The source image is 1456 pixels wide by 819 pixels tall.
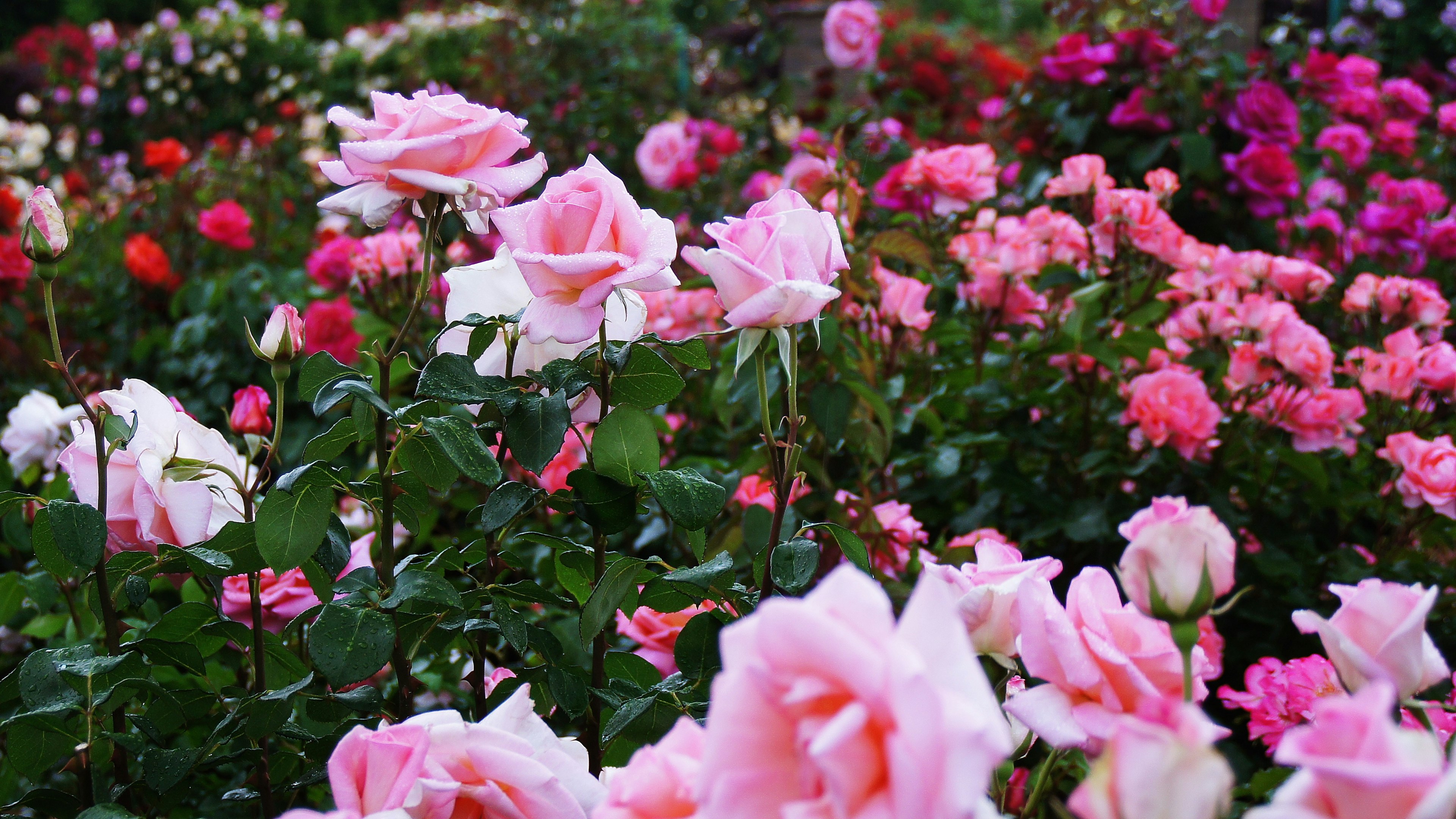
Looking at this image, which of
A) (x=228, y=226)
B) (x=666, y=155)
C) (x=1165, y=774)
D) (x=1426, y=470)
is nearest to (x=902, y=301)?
(x=1426, y=470)

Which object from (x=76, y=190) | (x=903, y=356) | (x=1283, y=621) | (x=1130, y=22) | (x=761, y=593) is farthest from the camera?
(x=76, y=190)

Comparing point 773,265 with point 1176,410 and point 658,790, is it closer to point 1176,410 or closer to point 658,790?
point 658,790

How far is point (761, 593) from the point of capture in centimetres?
71

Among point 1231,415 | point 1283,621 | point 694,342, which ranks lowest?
point 1283,621

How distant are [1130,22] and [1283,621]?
1.70 metres

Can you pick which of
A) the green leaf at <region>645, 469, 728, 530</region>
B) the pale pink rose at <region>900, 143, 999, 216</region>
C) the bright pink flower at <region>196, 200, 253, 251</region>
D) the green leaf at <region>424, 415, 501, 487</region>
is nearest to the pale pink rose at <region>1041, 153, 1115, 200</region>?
the pale pink rose at <region>900, 143, 999, 216</region>

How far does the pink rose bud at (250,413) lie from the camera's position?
84cm

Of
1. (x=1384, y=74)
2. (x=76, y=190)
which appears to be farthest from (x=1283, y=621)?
(x=1384, y=74)

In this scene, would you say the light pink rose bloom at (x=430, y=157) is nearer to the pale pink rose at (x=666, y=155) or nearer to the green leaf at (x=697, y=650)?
the green leaf at (x=697, y=650)

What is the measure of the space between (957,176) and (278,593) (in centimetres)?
118

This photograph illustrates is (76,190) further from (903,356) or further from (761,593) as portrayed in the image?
(761,593)

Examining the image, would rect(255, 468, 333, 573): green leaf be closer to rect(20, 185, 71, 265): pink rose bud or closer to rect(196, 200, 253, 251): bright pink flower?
rect(20, 185, 71, 265): pink rose bud

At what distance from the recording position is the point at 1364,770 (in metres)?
0.28

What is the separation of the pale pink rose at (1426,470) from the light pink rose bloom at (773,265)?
3.24 feet
